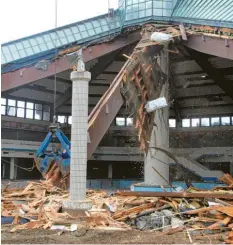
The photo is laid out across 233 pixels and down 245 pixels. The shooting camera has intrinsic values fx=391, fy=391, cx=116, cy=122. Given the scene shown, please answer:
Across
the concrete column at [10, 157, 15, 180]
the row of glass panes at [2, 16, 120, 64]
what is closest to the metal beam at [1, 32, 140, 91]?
the row of glass panes at [2, 16, 120, 64]

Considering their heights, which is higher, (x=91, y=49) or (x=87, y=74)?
(x=91, y=49)

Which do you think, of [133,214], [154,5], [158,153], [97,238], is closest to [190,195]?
[133,214]

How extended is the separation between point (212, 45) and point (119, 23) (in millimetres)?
13513

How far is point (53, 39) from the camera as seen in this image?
124 feet

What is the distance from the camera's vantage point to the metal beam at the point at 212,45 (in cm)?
2691

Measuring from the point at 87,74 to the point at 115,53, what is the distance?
70.6 ft

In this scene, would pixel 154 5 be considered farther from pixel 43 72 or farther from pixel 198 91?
pixel 198 91

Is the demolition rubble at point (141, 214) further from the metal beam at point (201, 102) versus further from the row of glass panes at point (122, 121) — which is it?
the metal beam at point (201, 102)

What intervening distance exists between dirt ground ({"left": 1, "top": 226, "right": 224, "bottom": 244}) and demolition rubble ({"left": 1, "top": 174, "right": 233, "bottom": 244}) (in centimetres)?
47

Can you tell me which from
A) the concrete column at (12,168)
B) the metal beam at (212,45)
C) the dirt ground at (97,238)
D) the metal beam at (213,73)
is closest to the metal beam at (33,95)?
the concrete column at (12,168)

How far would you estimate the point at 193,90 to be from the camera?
45812mm

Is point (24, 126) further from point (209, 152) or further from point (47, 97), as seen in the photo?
point (209, 152)

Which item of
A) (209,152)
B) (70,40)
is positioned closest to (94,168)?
(209,152)

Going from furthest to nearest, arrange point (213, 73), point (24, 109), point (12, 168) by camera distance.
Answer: point (24, 109), point (12, 168), point (213, 73)
